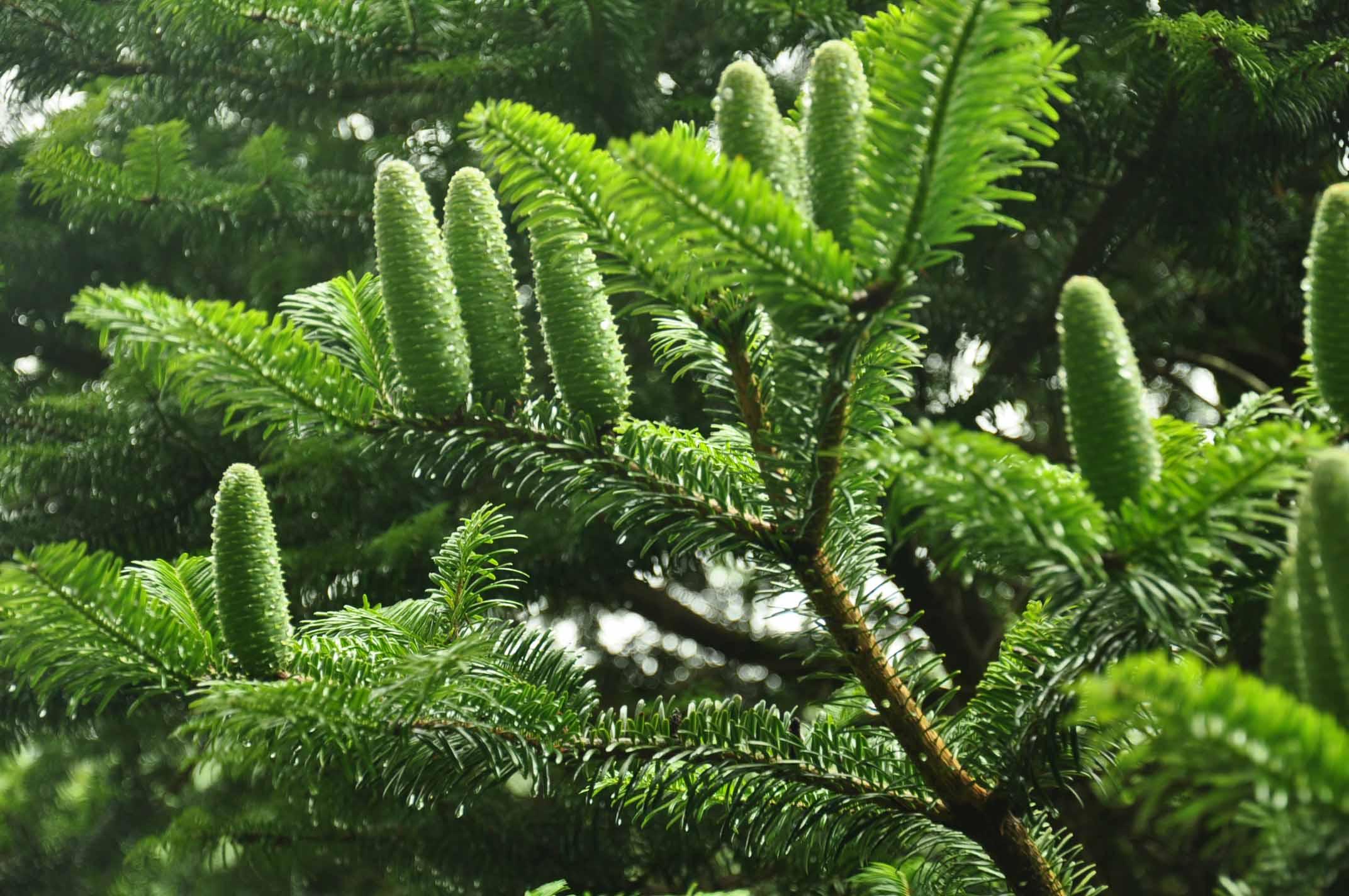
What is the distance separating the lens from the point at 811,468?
0.57m

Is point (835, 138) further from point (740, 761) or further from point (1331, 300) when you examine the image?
point (740, 761)

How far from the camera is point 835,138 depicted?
1.66 ft

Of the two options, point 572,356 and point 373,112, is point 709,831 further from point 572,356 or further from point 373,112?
point 373,112

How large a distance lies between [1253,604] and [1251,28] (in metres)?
0.64

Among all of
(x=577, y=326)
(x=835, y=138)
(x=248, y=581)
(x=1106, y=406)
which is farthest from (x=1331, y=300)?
(x=248, y=581)

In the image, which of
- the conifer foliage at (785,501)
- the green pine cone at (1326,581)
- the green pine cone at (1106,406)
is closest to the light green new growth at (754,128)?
the conifer foliage at (785,501)

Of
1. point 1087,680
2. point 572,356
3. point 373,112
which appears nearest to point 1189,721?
point 1087,680

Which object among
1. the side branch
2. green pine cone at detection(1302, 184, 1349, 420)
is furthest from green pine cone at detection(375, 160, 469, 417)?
green pine cone at detection(1302, 184, 1349, 420)

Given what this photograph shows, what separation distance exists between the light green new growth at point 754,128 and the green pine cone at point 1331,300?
245mm

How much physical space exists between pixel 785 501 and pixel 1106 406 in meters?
0.21

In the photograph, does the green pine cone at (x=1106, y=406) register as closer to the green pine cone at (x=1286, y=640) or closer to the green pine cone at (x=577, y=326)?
the green pine cone at (x=1286, y=640)

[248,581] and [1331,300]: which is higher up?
[1331,300]

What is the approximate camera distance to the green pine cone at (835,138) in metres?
0.51

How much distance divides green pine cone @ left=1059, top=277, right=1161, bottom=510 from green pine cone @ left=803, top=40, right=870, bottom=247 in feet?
0.39
